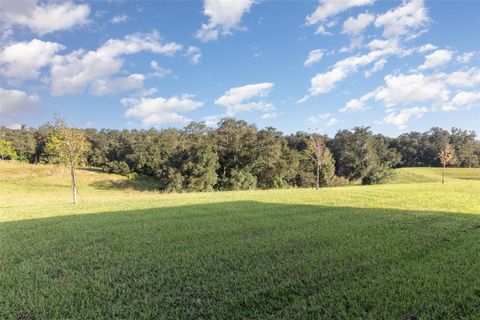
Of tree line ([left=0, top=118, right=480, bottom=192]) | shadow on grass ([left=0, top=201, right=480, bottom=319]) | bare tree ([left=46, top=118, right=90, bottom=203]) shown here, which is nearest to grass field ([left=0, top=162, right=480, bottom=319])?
shadow on grass ([left=0, top=201, right=480, bottom=319])

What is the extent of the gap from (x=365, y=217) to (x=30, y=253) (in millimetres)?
9800

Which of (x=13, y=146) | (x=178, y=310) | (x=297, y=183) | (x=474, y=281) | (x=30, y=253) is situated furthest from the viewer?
(x=13, y=146)

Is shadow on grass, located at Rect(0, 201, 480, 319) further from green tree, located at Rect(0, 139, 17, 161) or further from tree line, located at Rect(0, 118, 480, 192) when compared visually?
green tree, located at Rect(0, 139, 17, 161)

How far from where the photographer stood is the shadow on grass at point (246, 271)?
13.4ft

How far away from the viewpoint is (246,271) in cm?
536

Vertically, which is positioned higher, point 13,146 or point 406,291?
point 13,146

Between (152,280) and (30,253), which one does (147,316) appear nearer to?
(152,280)

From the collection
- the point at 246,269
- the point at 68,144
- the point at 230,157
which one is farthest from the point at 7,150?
the point at 246,269

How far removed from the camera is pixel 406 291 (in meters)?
4.39

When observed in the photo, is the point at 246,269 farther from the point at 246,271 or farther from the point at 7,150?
the point at 7,150

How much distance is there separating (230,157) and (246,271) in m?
45.2

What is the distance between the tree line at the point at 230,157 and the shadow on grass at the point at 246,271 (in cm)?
2797

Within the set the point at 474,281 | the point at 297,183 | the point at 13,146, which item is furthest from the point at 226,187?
the point at 13,146

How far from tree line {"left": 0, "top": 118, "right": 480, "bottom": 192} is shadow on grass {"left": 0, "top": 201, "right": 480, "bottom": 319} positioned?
28.0 meters
